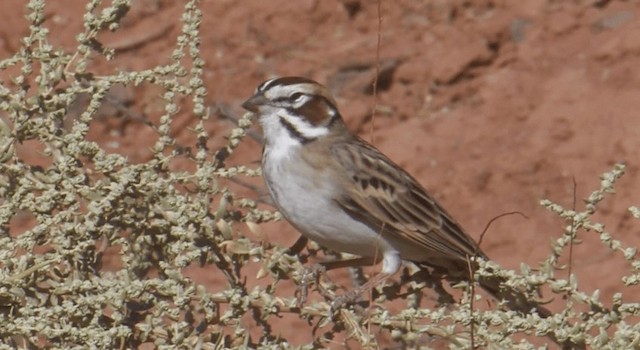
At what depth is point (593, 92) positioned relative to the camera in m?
8.00

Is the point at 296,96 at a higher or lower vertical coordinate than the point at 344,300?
higher

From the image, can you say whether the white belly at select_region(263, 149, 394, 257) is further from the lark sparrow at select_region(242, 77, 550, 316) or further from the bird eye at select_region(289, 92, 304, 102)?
the bird eye at select_region(289, 92, 304, 102)

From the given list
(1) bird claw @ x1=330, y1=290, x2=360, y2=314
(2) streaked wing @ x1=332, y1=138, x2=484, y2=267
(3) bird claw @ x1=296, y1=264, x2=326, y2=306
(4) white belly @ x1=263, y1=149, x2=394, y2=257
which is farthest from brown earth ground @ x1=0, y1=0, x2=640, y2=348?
(1) bird claw @ x1=330, y1=290, x2=360, y2=314

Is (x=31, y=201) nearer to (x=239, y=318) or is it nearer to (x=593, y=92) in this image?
(x=239, y=318)

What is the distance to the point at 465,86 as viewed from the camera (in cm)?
839

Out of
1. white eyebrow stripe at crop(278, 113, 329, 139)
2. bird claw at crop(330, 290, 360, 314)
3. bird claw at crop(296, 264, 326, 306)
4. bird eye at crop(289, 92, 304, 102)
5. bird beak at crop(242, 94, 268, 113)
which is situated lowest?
bird claw at crop(296, 264, 326, 306)

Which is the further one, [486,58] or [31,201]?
[486,58]

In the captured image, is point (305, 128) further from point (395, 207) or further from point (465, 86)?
point (465, 86)

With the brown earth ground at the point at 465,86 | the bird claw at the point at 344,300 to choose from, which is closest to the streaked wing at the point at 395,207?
the bird claw at the point at 344,300

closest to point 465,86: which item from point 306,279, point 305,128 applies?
point 305,128

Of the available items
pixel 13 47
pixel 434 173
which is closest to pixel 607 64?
pixel 434 173

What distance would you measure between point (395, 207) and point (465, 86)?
332 centimetres

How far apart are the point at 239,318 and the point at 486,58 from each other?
4.71m

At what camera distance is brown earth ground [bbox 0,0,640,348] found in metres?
7.43
